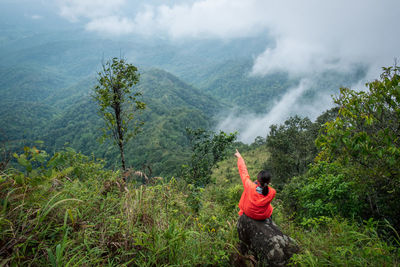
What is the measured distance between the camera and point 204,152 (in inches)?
483

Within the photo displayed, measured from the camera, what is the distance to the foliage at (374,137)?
3.22 m

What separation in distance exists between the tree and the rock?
524 centimetres

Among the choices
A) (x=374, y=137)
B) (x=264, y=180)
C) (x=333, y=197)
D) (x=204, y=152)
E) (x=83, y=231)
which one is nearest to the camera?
(x=83, y=231)

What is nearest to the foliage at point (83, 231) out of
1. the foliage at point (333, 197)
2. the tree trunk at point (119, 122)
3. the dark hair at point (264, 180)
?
the dark hair at point (264, 180)

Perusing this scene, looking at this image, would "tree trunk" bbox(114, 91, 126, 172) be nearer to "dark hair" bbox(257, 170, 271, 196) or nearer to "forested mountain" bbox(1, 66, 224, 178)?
"dark hair" bbox(257, 170, 271, 196)

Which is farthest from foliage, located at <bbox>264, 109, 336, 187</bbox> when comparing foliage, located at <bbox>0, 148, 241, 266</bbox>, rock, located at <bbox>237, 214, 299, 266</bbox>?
foliage, located at <bbox>0, 148, 241, 266</bbox>

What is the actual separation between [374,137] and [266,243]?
282cm

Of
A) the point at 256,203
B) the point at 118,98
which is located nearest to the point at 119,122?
the point at 118,98

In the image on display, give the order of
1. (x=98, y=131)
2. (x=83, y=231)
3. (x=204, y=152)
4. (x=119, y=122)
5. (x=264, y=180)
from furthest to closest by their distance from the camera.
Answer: (x=98, y=131)
(x=204, y=152)
(x=119, y=122)
(x=264, y=180)
(x=83, y=231)

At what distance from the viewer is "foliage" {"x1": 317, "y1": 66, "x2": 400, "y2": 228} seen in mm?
3217

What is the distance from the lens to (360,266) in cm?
266

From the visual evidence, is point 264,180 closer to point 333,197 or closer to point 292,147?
point 333,197

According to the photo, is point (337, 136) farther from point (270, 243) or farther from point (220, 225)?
point (220, 225)

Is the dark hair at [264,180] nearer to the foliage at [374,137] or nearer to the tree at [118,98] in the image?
the foliage at [374,137]
